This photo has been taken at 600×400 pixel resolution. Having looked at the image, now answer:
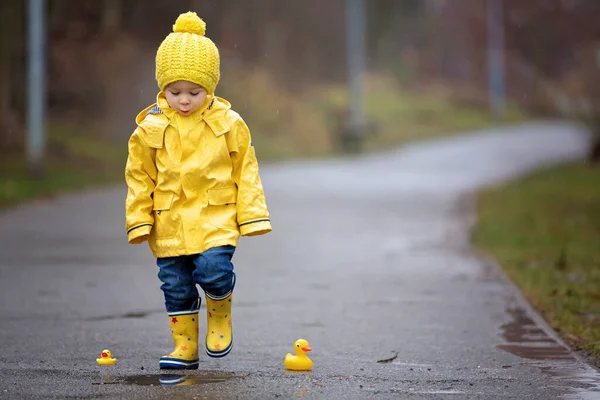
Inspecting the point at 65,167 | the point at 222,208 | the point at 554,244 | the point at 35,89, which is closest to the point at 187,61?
the point at 222,208

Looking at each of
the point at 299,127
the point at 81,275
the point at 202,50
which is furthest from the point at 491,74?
the point at 202,50

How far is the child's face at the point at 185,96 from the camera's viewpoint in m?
5.85

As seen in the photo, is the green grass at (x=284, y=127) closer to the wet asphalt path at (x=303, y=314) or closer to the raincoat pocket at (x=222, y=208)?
the wet asphalt path at (x=303, y=314)

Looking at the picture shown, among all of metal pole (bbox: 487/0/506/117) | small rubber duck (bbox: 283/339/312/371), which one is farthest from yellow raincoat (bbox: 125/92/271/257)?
metal pole (bbox: 487/0/506/117)

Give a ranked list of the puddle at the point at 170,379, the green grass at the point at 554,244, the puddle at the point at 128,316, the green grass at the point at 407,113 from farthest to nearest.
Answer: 1. the green grass at the point at 407,113
2. the green grass at the point at 554,244
3. the puddle at the point at 128,316
4. the puddle at the point at 170,379

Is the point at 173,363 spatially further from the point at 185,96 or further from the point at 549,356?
the point at 549,356

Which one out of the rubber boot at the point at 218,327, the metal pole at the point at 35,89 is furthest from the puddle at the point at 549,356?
the metal pole at the point at 35,89

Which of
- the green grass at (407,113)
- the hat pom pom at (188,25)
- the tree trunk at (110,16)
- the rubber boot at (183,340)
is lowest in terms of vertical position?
the rubber boot at (183,340)

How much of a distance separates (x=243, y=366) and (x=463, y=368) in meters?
1.11

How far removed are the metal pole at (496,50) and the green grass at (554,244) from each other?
129ft

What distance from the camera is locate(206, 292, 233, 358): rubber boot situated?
19.5 ft

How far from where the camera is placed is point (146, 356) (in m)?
6.50

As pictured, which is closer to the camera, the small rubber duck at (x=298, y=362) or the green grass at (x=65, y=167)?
the small rubber duck at (x=298, y=362)

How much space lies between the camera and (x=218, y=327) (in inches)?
237
